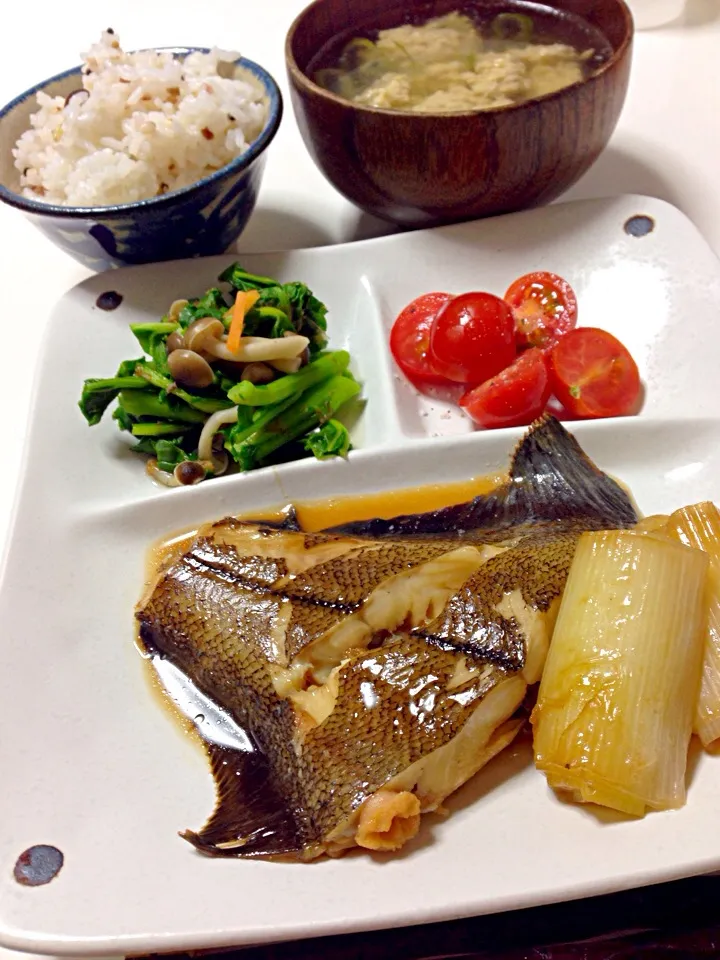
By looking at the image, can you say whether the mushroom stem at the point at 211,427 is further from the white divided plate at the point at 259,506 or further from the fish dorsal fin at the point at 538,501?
the fish dorsal fin at the point at 538,501

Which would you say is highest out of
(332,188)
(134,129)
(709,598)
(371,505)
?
(134,129)

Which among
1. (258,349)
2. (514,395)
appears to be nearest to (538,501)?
(514,395)

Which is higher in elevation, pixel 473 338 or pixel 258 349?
pixel 258 349

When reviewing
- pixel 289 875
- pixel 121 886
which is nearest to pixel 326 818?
pixel 289 875

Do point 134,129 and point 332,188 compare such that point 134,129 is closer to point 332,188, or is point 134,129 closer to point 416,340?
point 332,188

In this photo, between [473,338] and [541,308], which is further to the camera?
[541,308]

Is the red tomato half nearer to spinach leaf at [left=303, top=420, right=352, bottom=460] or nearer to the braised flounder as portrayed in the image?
spinach leaf at [left=303, top=420, right=352, bottom=460]
